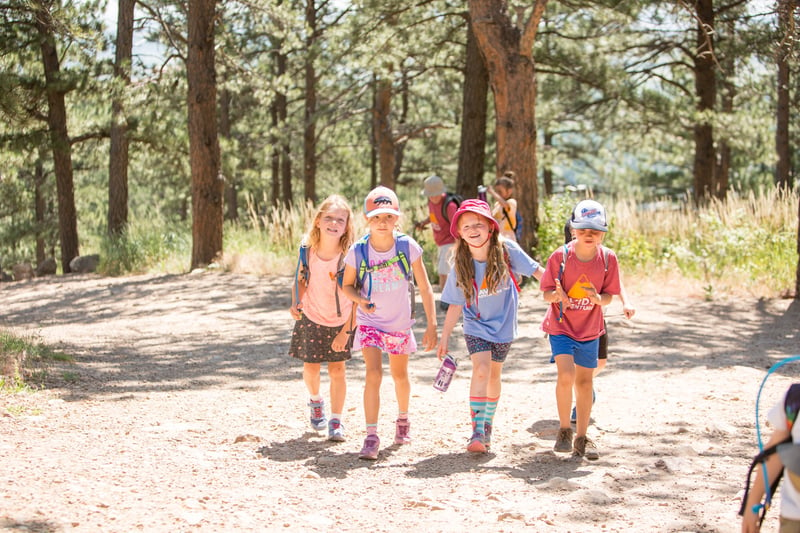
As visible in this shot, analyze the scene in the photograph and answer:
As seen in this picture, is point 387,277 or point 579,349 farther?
point 387,277

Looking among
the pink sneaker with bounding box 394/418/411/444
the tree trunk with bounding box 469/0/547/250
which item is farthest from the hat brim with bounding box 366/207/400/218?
the tree trunk with bounding box 469/0/547/250

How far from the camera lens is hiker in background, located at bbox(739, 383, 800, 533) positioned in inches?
93.4

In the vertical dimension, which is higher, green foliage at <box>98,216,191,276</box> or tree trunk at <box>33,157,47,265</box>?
tree trunk at <box>33,157,47,265</box>

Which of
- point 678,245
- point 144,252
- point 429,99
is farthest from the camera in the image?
point 429,99

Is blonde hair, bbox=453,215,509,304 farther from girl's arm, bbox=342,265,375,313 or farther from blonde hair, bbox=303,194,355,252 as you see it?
blonde hair, bbox=303,194,355,252

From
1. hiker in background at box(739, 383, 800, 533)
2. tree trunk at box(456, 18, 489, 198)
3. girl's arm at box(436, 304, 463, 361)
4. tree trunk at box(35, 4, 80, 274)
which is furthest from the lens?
tree trunk at box(35, 4, 80, 274)

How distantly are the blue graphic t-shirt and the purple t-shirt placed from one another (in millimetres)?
A: 253

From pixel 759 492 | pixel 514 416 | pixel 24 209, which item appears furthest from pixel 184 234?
pixel 24 209

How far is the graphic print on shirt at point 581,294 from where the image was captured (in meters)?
4.75

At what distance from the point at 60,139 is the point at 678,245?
1311cm

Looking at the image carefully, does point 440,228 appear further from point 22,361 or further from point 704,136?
point 704,136

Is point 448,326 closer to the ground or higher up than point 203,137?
closer to the ground

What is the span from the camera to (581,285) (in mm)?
4754

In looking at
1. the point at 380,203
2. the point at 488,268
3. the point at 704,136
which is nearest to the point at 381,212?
the point at 380,203
